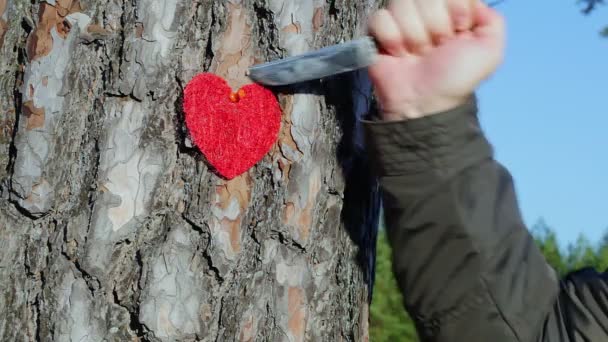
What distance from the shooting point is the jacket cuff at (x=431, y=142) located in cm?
137

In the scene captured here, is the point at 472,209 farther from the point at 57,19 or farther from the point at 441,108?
the point at 57,19

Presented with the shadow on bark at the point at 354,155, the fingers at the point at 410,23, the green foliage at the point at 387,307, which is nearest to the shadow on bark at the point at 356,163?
the shadow on bark at the point at 354,155

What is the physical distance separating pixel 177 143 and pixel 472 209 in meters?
0.49

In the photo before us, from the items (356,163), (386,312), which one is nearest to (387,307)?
(386,312)

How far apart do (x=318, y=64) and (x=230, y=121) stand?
185 millimetres

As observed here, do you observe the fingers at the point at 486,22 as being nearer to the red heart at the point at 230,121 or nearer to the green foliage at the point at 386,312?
the red heart at the point at 230,121

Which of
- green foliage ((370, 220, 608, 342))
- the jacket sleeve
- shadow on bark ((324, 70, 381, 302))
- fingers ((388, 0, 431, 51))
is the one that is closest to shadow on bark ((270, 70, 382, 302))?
shadow on bark ((324, 70, 381, 302))

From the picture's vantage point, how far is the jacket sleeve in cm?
138

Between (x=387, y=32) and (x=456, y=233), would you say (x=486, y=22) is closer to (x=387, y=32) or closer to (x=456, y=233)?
(x=387, y=32)

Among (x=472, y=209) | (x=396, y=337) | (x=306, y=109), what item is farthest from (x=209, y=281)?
(x=396, y=337)

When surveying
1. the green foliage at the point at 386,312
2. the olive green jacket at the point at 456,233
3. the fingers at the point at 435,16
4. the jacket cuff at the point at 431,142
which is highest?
the fingers at the point at 435,16

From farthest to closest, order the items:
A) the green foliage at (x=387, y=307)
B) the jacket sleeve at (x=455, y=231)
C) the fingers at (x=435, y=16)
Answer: the green foliage at (x=387, y=307), the jacket sleeve at (x=455, y=231), the fingers at (x=435, y=16)

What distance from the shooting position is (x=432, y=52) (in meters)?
1.33

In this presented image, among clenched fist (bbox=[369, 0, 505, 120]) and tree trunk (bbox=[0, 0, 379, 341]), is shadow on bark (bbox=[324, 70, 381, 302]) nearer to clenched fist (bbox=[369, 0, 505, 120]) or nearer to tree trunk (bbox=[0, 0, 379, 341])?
tree trunk (bbox=[0, 0, 379, 341])
